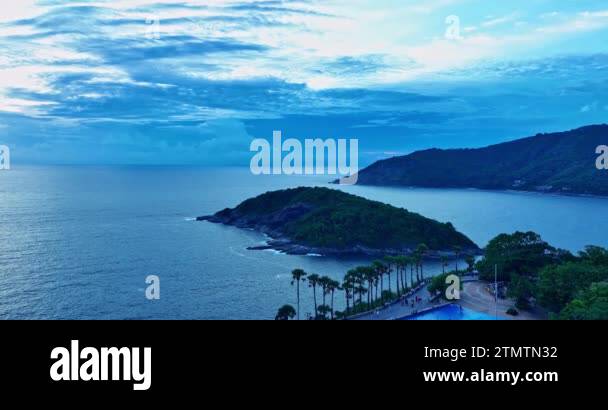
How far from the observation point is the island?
104125mm

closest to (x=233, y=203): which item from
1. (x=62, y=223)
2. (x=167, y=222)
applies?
(x=167, y=222)

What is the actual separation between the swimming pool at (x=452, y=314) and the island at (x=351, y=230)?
145 ft

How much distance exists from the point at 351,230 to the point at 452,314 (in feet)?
198

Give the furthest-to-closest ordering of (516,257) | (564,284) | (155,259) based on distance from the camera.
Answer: (155,259), (516,257), (564,284)

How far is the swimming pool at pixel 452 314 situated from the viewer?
48.2 m

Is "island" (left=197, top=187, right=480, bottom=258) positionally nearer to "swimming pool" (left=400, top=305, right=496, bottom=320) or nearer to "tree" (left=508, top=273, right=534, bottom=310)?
"tree" (left=508, top=273, right=534, bottom=310)

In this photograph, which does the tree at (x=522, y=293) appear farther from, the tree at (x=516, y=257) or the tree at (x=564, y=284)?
the tree at (x=516, y=257)

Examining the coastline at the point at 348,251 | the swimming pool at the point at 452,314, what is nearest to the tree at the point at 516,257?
the swimming pool at the point at 452,314

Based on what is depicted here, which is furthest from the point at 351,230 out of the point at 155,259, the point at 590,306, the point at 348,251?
the point at 590,306

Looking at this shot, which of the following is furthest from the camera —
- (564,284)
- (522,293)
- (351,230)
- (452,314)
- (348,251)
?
(351,230)

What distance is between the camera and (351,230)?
109375mm

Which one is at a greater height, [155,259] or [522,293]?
[522,293]
